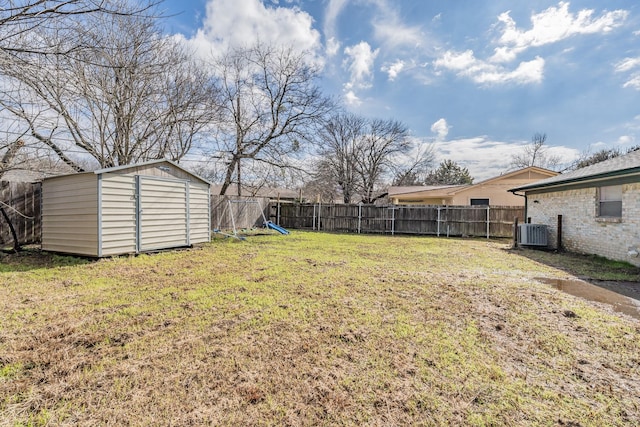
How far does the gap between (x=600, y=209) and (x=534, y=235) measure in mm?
1881

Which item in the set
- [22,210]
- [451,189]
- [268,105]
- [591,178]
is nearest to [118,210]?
[22,210]

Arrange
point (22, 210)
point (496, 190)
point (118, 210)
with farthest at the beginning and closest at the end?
point (496, 190)
point (22, 210)
point (118, 210)

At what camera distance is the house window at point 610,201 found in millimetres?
6754

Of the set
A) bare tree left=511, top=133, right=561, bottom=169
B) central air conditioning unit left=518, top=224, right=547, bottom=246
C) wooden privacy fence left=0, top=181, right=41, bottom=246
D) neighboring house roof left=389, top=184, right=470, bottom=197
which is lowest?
central air conditioning unit left=518, top=224, right=547, bottom=246

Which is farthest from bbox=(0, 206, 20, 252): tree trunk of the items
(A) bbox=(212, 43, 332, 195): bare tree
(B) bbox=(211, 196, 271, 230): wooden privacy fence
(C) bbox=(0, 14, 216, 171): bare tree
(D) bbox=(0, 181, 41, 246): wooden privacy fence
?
(A) bbox=(212, 43, 332, 195): bare tree

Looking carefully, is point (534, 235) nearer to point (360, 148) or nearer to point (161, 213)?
point (161, 213)

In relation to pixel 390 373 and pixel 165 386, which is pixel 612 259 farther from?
pixel 165 386

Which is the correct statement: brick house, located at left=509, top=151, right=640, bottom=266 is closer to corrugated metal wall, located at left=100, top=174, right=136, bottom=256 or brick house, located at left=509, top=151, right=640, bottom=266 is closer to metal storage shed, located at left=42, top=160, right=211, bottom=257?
metal storage shed, located at left=42, top=160, right=211, bottom=257

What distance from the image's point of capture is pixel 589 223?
7.52 m

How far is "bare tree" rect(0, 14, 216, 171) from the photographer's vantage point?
6406mm

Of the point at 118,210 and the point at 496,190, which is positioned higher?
the point at 496,190

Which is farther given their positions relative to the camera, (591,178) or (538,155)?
(538,155)

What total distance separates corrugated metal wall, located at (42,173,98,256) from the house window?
1195 cm

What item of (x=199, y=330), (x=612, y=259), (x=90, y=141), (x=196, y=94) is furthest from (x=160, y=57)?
(x=612, y=259)
